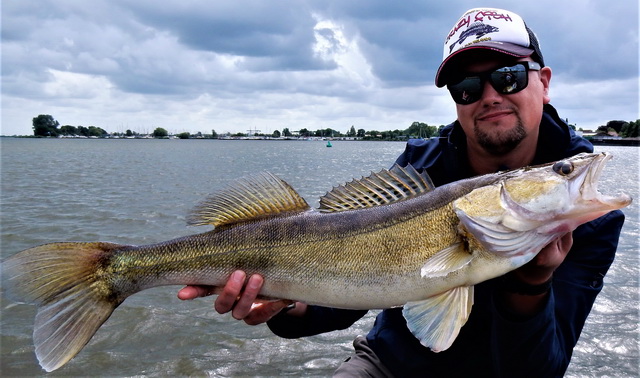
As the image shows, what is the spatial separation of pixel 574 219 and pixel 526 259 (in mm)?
331

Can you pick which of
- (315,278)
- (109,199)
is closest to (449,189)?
(315,278)

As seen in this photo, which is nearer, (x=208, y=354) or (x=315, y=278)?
(x=315, y=278)

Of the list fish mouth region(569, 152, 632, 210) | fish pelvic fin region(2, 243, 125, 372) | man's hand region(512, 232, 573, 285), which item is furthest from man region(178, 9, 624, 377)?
fish pelvic fin region(2, 243, 125, 372)

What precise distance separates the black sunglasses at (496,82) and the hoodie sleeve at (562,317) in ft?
3.82

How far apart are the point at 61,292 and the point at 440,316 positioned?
2445 mm

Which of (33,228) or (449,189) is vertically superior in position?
(449,189)

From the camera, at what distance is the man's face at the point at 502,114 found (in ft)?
11.2

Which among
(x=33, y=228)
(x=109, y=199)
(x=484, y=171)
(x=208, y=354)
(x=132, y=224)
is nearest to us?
(x=484, y=171)

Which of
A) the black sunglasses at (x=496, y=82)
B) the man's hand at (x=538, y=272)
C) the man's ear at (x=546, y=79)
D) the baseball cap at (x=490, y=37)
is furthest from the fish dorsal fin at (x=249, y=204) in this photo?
the man's ear at (x=546, y=79)

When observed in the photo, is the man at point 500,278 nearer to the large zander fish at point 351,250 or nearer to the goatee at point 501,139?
the goatee at point 501,139

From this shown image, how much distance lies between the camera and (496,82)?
3447 millimetres

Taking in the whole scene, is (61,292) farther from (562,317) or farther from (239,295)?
(562,317)

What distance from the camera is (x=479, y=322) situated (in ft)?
10.8

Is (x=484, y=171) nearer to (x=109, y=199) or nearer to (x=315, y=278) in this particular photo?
(x=315, y=278)
